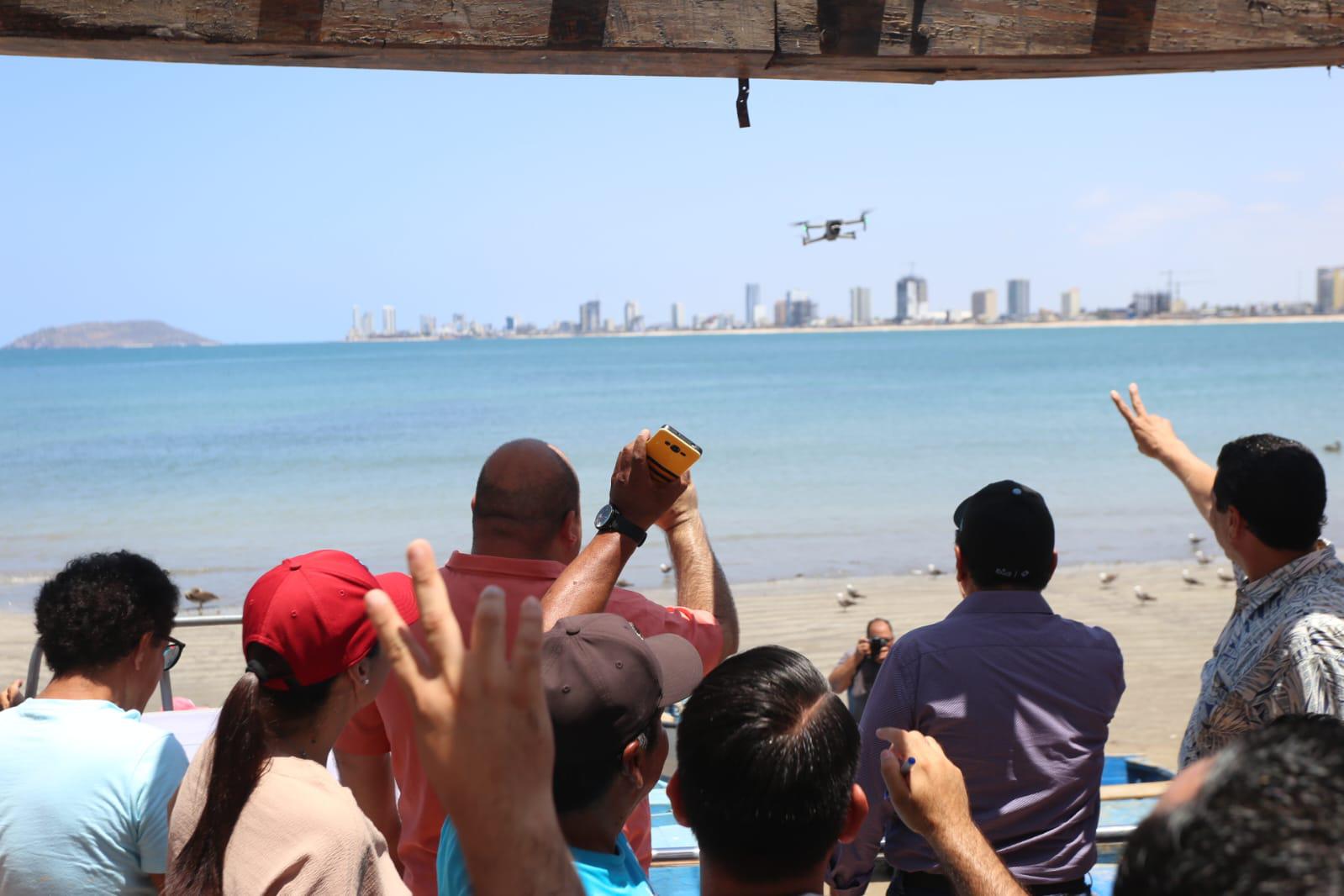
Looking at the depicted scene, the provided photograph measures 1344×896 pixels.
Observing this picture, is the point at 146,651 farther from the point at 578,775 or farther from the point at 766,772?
the point at 766,772

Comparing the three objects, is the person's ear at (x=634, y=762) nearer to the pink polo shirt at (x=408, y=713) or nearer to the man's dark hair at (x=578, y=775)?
the man's dark hair at (x=578, y=775)

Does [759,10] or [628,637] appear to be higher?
[759,10]

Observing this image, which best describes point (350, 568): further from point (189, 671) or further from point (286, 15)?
point (189, 671)

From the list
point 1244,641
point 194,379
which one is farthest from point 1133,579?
point 194,379

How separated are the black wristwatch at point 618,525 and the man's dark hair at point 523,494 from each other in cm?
26

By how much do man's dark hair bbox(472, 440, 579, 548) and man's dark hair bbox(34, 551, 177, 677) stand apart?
2.46 feet

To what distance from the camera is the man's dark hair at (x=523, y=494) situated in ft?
9.11

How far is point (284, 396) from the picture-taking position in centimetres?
6738

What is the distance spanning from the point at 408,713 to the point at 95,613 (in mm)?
708

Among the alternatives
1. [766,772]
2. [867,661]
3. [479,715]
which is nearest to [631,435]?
[867,661]

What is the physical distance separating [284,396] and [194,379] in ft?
75.2

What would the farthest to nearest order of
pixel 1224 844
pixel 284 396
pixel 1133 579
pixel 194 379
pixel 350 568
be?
pixel 194 379
pixel 284 396
pixel 1133 579
pixel 350 568
pixel 1224 844

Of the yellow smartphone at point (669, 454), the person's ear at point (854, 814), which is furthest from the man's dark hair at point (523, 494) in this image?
the person's ear at point (854, 814)

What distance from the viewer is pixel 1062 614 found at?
1273 centimetres
